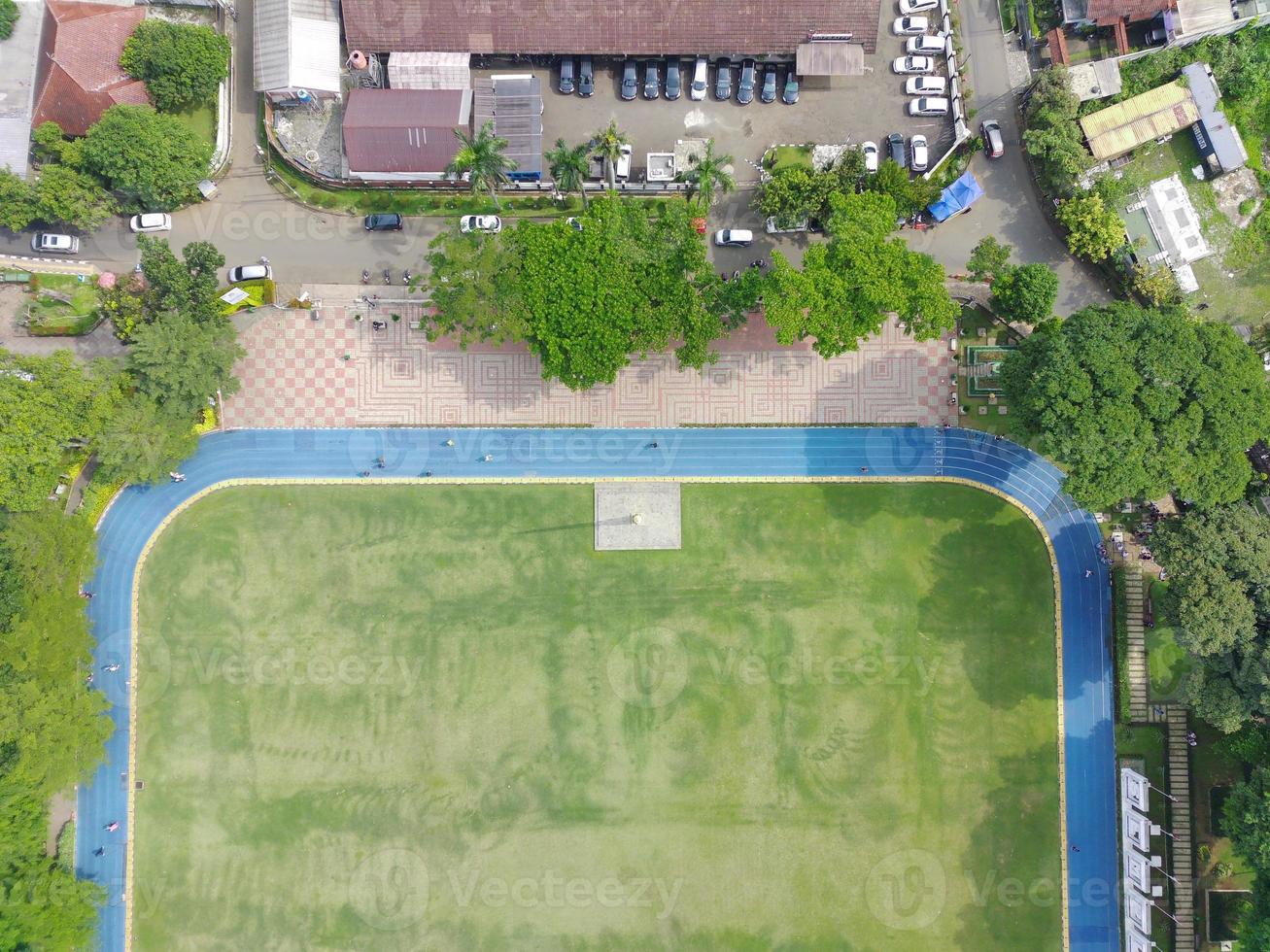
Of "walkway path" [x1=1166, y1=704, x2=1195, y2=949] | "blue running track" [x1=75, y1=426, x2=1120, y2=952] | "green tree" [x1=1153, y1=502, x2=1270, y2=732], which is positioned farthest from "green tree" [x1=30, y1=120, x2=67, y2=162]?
"walkway path" [x1=1166, y1=704, x2=1195, y2=949]

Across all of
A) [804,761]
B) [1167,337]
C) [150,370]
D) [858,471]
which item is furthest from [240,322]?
[1167,337]

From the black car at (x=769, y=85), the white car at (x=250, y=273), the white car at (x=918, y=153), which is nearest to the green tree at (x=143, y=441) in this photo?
the white car at (x=250, y=273)

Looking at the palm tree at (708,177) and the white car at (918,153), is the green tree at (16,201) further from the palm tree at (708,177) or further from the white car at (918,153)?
the white car at (918,153)

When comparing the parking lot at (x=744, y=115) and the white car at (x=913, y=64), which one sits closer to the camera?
the white car at (x=913, y=64)

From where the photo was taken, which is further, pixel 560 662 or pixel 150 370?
pixel 560 662

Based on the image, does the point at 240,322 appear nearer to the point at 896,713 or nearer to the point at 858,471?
the point at 858,471

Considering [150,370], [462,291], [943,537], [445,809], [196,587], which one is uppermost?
[462,291]

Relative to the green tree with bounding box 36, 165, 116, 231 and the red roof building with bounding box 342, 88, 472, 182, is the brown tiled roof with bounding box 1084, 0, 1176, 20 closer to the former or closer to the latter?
the red roof building with bounding box 342, 88, 472, 182

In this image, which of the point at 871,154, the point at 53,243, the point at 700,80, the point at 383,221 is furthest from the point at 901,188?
the point at 53,243
